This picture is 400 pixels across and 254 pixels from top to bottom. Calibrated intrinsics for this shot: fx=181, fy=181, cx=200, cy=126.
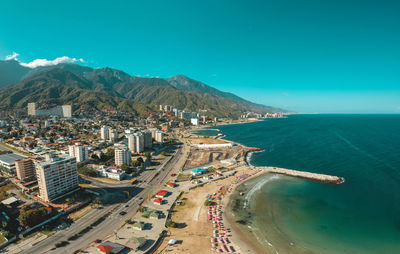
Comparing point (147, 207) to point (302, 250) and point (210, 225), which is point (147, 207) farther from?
point (302, 250)

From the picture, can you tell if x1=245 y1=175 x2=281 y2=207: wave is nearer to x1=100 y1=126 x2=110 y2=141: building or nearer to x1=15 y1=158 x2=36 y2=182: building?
x1=15 y1=158 x2=36 y2=182: building

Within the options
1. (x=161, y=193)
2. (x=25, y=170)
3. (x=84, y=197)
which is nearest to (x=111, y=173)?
(x=84, y=197)

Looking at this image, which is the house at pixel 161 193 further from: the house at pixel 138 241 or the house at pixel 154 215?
the house at pixel 138 241

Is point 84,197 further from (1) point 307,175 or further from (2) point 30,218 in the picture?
(1) point 307,175

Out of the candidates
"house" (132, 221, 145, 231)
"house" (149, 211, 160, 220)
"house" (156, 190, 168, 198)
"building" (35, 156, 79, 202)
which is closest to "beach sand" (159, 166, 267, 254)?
"house" (149, 211, 160, 220)

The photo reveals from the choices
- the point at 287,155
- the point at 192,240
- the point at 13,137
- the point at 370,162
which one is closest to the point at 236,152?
the point at 287,155
